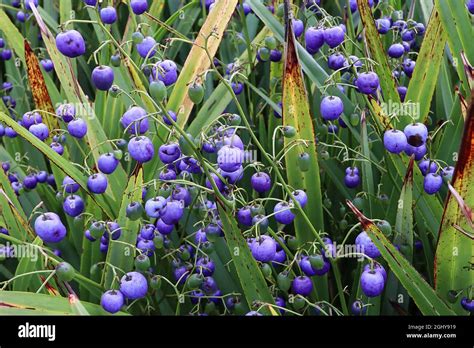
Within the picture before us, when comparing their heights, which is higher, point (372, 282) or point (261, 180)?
point (261, 180)

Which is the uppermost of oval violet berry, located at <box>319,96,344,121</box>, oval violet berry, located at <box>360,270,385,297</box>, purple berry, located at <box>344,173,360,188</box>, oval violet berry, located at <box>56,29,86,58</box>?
oval violet berry, located at <box>56,29,86,58</box>

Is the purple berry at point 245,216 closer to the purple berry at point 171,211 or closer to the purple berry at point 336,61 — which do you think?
the purple berry at point 171,211

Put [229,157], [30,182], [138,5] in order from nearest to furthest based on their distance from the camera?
[229,157] → [138,5] → [30,182]

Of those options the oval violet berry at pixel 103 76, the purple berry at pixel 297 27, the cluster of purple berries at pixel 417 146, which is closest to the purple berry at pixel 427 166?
the cluster of purple berries at pixel 417 146

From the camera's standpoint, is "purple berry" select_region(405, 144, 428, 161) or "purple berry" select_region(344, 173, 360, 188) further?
"purple berry" select_region(344, 173, 360, 188)

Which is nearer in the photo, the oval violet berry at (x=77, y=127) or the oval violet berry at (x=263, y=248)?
the oval violet berry at (x=263, y=248)

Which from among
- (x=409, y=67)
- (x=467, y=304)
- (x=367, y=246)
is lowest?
(x=467, y=304)

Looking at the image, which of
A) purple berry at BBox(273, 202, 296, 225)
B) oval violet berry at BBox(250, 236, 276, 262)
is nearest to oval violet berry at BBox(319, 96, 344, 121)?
purple berry at BBox(273, 202, 296, 225)

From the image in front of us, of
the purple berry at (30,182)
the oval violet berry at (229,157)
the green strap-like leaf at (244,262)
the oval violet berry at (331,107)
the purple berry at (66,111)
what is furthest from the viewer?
the purple berry at (30,182)

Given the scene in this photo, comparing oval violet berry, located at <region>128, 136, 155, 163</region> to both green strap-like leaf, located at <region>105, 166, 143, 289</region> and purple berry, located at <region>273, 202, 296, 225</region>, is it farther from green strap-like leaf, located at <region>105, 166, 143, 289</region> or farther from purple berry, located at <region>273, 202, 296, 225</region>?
purple berry, located at <region>273, 202, 296, 225</region>

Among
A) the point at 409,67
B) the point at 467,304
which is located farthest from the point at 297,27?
the point at 467,304

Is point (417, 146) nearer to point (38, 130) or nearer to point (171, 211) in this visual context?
point (171, 211)

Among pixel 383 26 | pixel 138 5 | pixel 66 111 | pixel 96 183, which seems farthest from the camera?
pixel 383 26

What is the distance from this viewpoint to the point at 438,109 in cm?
206
